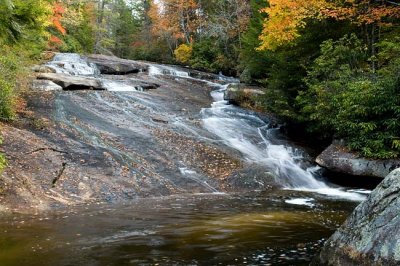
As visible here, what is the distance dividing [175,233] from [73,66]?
21205 millimetres

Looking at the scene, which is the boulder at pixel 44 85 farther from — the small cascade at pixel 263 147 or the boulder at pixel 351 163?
the boulder at pixel 351 163

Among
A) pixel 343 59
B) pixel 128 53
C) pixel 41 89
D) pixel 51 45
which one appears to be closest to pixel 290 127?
pixel 343 59

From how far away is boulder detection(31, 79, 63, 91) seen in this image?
61.6ft

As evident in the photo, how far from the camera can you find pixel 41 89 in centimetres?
1862

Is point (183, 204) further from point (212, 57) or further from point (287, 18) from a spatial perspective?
point (212, 57)

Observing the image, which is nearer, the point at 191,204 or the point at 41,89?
the point at 191,204

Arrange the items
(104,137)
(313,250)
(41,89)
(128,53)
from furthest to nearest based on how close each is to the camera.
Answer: (128,53) → (41,89) → (104,137) → (313,250)

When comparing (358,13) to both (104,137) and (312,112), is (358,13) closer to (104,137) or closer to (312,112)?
(312,112)

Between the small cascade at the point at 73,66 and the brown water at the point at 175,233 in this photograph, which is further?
the small cascade at the point at 73,66

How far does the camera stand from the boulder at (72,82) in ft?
64.6

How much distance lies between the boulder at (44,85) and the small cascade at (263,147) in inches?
278

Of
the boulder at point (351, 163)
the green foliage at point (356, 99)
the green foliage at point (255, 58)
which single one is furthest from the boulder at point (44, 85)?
the boulder at point (351, 163)

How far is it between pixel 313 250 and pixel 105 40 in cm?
4325

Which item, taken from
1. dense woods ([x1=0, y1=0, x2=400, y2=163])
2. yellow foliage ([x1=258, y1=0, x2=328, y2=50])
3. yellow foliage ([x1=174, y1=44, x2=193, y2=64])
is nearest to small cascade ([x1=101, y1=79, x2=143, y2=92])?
dense woods ([x1=0, y1=0, x2=400, y2=163])
